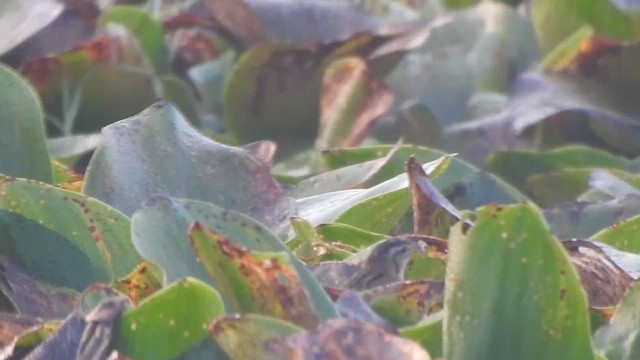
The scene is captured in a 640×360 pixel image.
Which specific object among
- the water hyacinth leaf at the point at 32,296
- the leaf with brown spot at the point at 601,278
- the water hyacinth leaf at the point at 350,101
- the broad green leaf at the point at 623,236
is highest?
A: the water hyacinth leaf at the point at 32,296

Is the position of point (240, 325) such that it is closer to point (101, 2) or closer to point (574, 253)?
point (574, 253)

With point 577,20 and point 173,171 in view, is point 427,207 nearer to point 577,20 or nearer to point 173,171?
point 173,171

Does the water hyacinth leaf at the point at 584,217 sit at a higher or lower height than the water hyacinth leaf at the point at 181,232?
lower

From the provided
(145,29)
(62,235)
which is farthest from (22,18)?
(62,235)

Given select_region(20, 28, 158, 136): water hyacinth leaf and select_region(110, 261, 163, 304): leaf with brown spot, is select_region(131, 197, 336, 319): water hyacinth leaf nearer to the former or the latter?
select_region(110, 261, 163, 304): leaf with brown spot

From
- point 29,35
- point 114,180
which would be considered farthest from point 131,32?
point 114,180

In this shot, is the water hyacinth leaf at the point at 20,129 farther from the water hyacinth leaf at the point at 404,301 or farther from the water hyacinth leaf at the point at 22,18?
the water hyacinth leaf at the point at 22,18

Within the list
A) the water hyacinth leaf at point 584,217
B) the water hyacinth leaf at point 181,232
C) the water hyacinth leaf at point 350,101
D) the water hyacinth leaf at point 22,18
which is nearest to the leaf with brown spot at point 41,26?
the water hyacinth leaf at point 22,18
